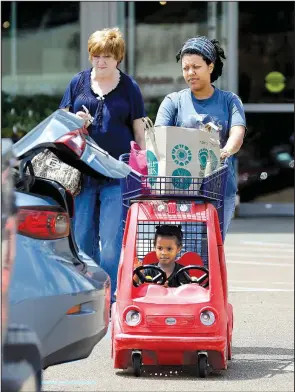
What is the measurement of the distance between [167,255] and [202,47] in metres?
1.35

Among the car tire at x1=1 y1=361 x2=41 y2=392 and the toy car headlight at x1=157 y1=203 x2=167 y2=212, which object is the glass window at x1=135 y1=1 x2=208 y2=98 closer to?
the toy car headlight at x1=157 y1=203 x2=167 y2=212

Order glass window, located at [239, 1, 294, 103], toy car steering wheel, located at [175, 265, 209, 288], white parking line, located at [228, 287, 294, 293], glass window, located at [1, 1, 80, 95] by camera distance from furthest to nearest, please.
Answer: glass window, located at [1, 1, 80, 95], glass window, located at [239, 1, 294, 103], white parking line, located at [228, 287, 294, 293], toy car steering wheel, located at [175, 265, 209, 288]

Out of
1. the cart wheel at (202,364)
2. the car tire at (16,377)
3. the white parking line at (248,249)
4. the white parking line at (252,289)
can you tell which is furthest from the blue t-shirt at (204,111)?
the white parking line at (248,249)

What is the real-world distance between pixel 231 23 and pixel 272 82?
1135 millimetres

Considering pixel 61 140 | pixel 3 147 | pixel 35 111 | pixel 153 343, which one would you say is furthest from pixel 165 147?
pixel 35 111

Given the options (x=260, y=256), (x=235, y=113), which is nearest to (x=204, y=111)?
(x=235, y=113)

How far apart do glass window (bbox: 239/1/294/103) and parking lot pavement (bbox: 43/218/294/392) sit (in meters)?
7.80

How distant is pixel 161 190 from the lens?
6.71 metres

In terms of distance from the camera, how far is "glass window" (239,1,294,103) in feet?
62.6

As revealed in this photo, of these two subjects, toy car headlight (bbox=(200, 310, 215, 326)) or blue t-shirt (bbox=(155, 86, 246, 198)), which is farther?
blue t-shirt (bbox=(155, 86, 246, 198))

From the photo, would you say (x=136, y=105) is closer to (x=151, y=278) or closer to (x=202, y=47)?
(x=202, y=47)

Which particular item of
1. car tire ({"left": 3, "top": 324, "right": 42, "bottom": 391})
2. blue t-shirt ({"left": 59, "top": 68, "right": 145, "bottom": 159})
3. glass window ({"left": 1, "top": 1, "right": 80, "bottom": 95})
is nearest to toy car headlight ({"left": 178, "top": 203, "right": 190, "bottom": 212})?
blue t-shirt ({"left": 59, "top": 68, "right": 145, "bottom": 159})

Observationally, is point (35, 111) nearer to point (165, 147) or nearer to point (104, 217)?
point (104, 217)

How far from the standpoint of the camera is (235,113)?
24.3 feet
